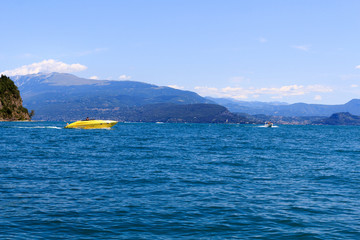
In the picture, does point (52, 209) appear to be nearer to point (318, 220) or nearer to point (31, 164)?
point (318, 220)

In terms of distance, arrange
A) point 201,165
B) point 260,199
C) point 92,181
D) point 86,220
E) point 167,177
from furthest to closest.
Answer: point 201,165 → point 167,177 → point 92,181 → point 260,199 → point 86,220

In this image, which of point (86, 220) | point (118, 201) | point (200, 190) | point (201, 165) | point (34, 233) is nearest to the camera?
point (34, 233)

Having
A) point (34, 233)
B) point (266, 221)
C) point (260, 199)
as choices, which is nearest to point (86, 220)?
point (34, 233)

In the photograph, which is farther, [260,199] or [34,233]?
[260,199]

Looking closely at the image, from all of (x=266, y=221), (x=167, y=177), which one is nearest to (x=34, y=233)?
(x=266, y=221)

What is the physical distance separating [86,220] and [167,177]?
1053cm

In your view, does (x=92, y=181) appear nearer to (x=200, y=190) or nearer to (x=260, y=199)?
(x=200, y=190)

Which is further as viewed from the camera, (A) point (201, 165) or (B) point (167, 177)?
(A) point (201, 165)

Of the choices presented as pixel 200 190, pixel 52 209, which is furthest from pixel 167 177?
pixel 52 209

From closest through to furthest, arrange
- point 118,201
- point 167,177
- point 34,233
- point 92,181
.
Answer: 1. point 34,233
2. point 118,201
3. point 92,181
4. point 167,177

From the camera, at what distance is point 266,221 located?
45.0 ft

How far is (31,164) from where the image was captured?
1113 inches

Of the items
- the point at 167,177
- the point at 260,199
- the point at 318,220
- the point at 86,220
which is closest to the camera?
the point at 86,220

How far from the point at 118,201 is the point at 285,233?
7973 millimetres
